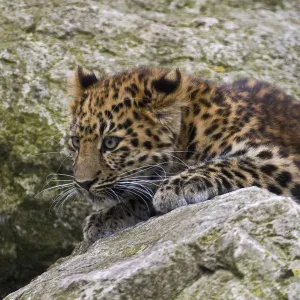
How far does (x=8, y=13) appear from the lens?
34.8 feet

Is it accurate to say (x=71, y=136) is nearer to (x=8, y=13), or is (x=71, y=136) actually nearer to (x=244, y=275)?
(x=244, y=275)

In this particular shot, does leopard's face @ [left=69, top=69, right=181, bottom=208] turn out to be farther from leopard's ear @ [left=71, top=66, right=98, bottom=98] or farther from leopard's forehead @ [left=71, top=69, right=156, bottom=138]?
leopard's ear @ [left=71, top=66, right=98, bottom=98]

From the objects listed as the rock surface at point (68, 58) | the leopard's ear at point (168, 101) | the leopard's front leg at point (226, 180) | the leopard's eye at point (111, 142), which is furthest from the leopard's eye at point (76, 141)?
the rock surface at point (68, 58)

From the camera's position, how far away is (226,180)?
6.21 meters

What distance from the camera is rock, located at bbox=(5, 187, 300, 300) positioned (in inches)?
173

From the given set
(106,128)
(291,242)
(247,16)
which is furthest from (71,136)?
(247,16)

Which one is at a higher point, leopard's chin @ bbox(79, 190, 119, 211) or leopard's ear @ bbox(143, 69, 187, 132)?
leopard's ear @ bbox(143, 69, 187, 132)

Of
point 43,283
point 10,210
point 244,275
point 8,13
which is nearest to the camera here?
point 244,275

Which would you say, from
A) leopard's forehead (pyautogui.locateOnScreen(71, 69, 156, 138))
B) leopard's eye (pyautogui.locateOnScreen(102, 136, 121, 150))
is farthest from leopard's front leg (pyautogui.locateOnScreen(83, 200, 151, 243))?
leopard's forehead (pyautogui.locateOnScreen(71, 69, 156, 138))

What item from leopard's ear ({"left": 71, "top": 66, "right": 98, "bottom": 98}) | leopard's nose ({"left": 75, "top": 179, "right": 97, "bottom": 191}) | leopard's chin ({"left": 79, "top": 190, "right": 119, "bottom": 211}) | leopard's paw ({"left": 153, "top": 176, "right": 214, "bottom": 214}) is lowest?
leopard's chin ({"left": 79, "top": 190, "right": 119, "bottom": 211})

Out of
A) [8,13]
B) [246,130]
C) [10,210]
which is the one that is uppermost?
[246,130]

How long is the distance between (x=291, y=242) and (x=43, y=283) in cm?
184

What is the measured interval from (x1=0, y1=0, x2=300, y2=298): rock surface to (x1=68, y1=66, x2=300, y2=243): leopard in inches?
71.4

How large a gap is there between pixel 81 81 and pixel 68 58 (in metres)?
2.58
